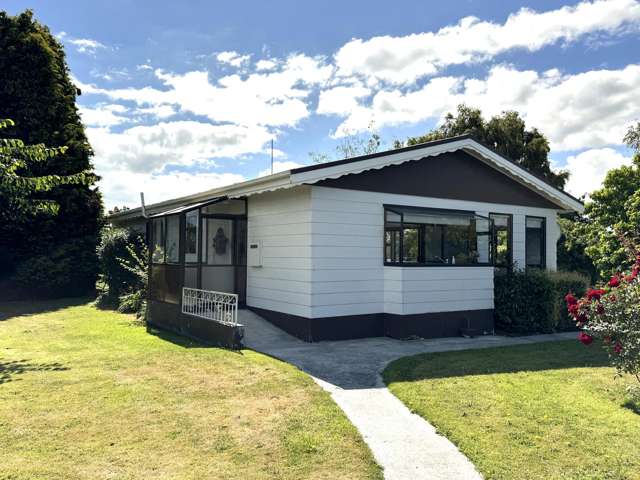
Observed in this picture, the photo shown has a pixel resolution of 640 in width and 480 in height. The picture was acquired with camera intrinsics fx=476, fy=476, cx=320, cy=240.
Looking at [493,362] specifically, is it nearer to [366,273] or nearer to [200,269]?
[366,273]

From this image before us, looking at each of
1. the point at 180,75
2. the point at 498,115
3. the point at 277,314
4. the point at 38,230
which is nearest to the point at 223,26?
the point at 180,75

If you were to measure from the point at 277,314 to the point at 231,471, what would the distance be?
254 inches

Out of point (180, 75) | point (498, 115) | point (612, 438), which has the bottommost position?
point (612, 438)

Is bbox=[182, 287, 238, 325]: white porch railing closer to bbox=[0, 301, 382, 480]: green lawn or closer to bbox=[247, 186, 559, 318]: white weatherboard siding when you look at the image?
bbox=[0, 301, 382, 480]: green lawn

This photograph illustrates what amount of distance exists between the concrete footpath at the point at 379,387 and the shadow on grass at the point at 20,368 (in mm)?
3100

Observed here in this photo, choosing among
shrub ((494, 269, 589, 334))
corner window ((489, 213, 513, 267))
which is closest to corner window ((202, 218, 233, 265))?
shrub ((494, 269, 589, 334))

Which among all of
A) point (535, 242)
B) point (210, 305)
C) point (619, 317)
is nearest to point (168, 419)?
point (210, 305)

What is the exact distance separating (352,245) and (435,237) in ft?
7.14

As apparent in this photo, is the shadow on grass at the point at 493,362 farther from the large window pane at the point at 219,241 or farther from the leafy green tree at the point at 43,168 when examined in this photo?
the leafy green tree at the point at 43,168

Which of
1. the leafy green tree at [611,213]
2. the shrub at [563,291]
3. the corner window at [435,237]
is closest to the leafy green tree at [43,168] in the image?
the corner window at [435,237]

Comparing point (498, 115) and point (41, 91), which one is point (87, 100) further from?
point (498, 115)

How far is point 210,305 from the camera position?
9461 mm

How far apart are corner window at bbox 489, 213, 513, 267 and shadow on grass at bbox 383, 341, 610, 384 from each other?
11.5 ft

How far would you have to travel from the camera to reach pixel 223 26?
1289 centimetres
